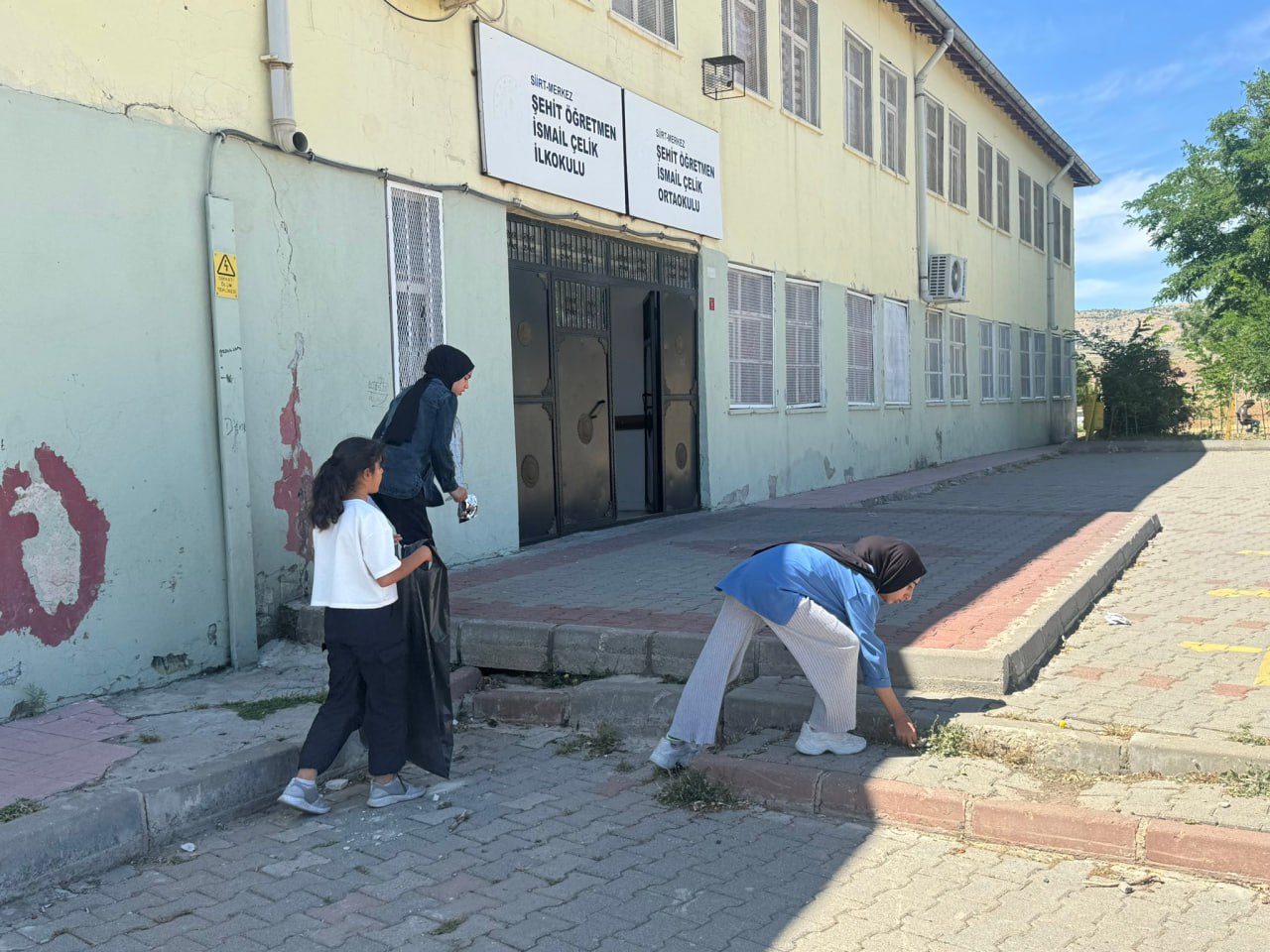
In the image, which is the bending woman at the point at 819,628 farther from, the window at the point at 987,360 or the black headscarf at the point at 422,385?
the window at the point at 987,360

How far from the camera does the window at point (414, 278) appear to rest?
24.9 ft

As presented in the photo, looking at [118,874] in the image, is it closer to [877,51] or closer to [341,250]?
[341,250]

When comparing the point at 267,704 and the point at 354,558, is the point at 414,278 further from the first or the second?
the point at 354,558

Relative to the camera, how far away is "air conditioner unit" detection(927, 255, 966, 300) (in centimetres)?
1831

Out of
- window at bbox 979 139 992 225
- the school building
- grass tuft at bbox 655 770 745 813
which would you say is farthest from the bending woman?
window at bbox 979 139 992 225

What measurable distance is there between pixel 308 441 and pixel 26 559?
1.95 meters

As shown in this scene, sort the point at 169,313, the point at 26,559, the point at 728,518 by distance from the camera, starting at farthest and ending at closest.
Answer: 1. the point at 728,518
2. the point at 169,313
3. the point at 26,559

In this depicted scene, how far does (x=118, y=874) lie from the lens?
3.92 metres

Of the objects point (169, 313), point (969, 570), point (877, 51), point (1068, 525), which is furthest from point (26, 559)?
point (877, 51)

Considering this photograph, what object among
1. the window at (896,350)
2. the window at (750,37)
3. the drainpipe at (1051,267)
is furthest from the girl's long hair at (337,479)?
the drainpipe at (1051,267)

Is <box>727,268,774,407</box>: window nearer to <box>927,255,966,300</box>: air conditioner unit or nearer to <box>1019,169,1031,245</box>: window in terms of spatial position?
<box>927,255,966,300</box>: air conditioner unit

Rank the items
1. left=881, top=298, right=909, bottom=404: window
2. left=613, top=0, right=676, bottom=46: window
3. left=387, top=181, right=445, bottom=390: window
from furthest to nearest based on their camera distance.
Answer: left=881, top=298, right=909, bottom=404: window → left=613, top=0, right=676, bottom=46: window → left=387, top=181, right=445, bottom=390: window

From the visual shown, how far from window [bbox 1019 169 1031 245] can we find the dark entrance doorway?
17.0m

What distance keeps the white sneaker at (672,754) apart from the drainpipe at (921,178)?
14945mm
